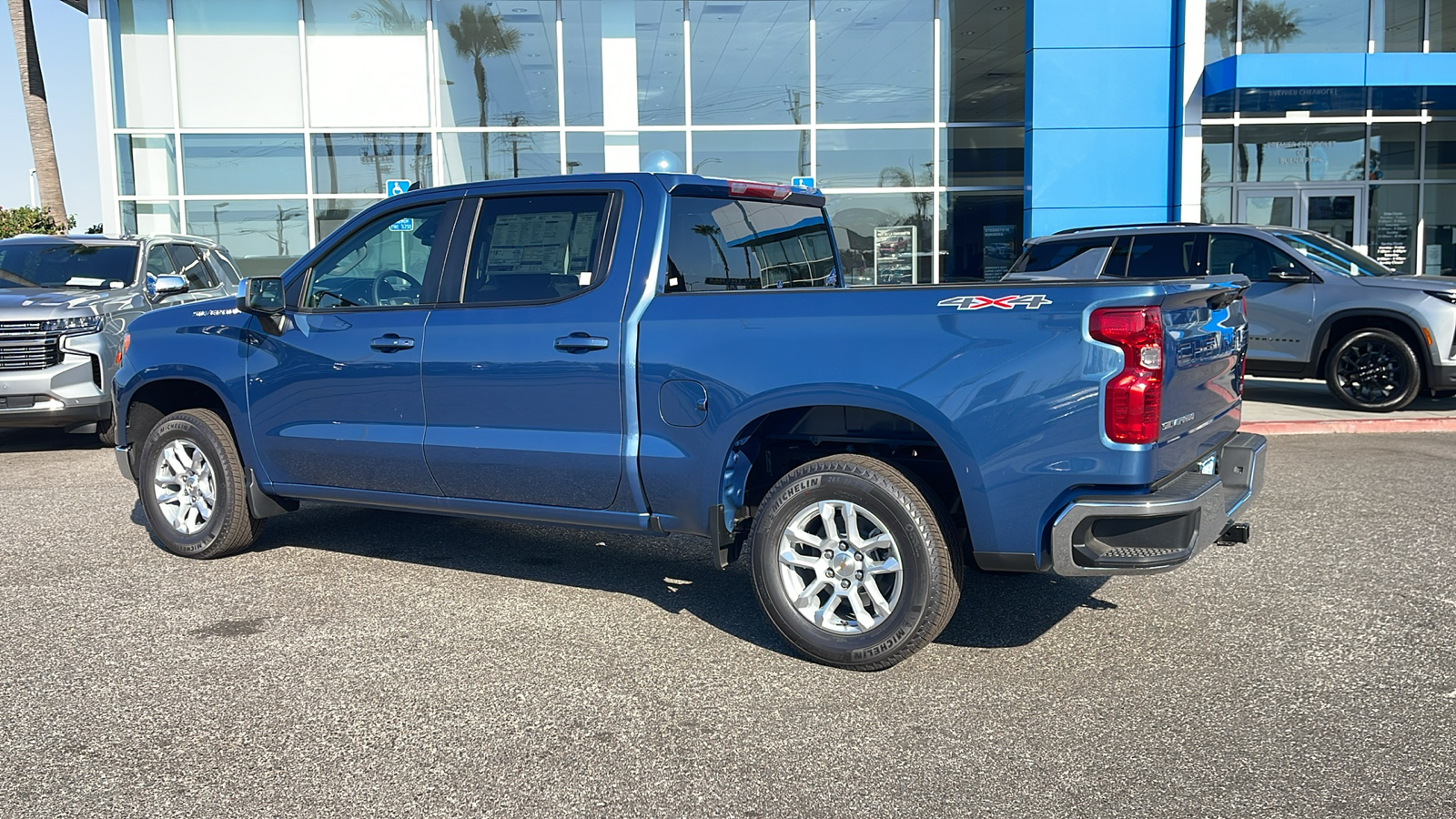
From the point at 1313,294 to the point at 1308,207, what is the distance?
1050 centimetres

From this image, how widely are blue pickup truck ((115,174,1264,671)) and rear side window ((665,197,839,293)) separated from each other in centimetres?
2

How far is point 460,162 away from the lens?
63.0ft

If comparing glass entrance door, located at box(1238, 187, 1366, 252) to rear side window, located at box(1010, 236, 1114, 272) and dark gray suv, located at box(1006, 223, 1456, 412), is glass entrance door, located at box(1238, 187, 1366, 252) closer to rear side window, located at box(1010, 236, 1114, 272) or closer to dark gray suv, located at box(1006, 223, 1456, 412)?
dark gray suv, located at box(1006, 223, 1456, 412)

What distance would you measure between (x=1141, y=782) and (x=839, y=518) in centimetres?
150

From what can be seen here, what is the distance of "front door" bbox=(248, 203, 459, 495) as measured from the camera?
5621 millimetres

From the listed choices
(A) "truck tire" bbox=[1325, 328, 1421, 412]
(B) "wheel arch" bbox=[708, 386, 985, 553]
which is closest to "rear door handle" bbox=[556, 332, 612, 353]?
(B) "wheel arch" bbox=[708, 386, 985, 553]

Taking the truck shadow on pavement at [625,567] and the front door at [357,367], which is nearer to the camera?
the truck shadow on pavement at [625,567]

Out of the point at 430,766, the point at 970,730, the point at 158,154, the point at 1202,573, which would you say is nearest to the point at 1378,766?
the point at 970,730

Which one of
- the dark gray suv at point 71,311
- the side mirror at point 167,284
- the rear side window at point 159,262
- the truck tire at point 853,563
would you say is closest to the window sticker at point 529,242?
the truck tire at point 853,563

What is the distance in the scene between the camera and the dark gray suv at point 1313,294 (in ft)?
36.4

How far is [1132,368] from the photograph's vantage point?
4.02 metres

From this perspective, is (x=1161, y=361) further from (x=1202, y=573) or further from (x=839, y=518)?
(x=1202, y=573)

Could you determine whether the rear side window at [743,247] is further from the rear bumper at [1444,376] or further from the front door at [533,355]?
the rear bumper at [1444,376]

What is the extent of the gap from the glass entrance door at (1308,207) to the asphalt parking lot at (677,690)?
15.4 metres
